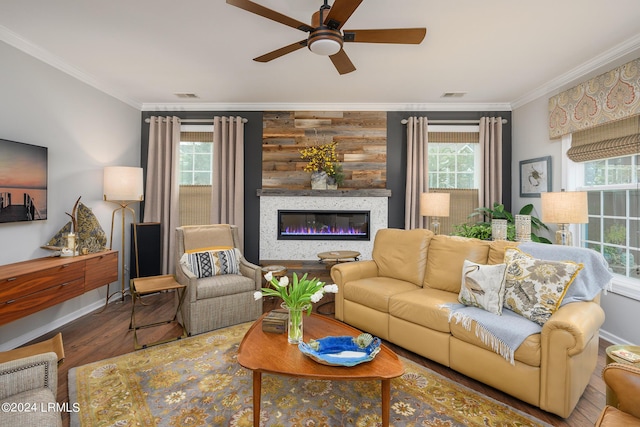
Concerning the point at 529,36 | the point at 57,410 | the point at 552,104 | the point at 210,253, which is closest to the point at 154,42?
the point at 210,253

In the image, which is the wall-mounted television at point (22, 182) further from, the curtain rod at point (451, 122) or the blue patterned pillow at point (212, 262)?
the curtain rod at point (451, 122)

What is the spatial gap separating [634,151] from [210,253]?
13.4 feet

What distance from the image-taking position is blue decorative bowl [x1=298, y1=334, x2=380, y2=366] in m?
1.66

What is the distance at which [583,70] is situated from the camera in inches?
128

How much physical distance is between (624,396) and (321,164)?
3826mm

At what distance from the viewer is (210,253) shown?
130 inches

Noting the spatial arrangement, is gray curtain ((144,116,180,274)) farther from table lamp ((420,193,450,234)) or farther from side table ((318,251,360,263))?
table lamp ((420,193,450,234))

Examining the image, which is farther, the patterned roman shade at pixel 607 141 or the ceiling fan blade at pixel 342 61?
the patterned roman shade at pixel 607 141

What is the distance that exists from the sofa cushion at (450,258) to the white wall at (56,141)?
12.1 ft

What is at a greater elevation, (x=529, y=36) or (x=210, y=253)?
(x=529, y=36)

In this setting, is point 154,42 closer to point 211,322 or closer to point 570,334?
point 211,322

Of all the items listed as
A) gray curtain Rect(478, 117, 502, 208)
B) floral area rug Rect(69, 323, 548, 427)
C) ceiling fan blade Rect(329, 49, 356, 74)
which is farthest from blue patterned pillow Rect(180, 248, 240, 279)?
gray curtain Rect(478, 117, 502, 208)

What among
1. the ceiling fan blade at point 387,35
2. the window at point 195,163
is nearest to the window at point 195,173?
the window at point 195,163

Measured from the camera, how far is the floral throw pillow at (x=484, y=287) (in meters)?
2.23
